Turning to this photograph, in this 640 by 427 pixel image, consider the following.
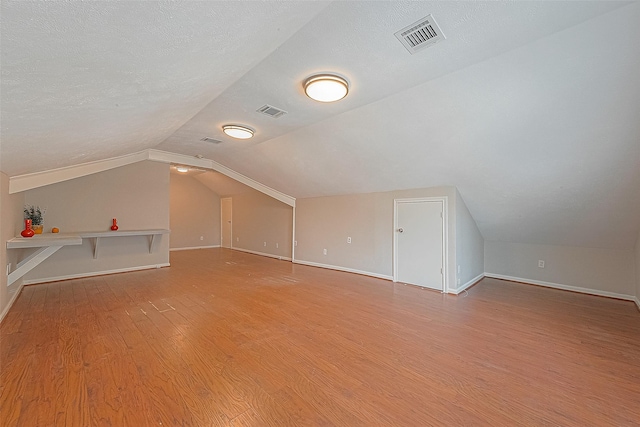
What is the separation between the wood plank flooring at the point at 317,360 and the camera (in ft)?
5.37

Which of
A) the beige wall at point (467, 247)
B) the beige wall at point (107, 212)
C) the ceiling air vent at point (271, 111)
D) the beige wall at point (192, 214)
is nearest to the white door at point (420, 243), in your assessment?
the beige wall at point (467, 247)

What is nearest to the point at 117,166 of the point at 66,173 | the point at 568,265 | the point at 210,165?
the point at 66,173

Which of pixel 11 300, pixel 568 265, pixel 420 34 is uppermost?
pixel 420 34

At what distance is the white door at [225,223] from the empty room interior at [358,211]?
4223mm

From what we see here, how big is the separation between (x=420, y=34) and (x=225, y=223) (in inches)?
365

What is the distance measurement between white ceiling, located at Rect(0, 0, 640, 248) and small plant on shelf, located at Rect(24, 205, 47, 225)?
1.77 metres

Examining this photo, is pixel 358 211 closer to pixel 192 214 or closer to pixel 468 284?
pixel 468 284

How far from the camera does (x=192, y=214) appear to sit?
945 centimetres

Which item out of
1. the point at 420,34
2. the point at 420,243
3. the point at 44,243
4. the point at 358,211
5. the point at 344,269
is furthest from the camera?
the point at 344,269

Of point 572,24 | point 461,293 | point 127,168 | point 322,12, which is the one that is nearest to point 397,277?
point 461,293

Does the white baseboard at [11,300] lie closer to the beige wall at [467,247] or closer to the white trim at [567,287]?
the beige wall at [467,247]

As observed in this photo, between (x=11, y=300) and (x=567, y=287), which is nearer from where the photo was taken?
(x=11, y=300)

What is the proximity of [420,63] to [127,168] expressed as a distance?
19.2 ft

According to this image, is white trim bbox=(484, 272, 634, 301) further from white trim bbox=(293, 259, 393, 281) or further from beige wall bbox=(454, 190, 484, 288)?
white trim bbox=(293, 259, 393, 281)
